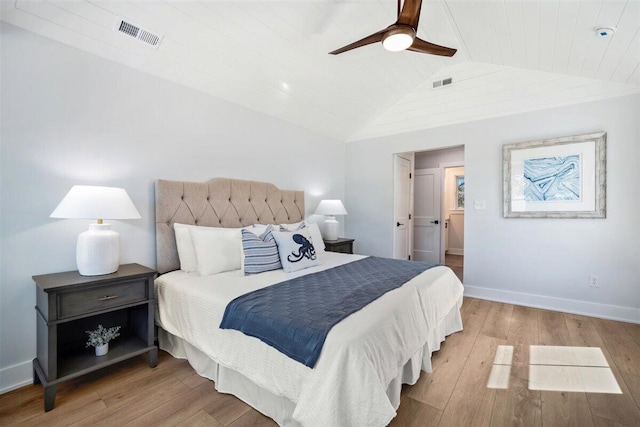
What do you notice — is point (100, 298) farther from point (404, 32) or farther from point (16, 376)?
point (404, 32)

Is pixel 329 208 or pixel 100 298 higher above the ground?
pixel 329 208

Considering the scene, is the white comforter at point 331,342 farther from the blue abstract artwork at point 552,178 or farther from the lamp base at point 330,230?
the blue abstract artwork at point 552,178

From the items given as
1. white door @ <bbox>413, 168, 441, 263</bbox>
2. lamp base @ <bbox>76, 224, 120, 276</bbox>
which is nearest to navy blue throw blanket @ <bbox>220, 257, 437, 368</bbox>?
lamp base @ <bbox>76, 224, 120, 276</bbox>

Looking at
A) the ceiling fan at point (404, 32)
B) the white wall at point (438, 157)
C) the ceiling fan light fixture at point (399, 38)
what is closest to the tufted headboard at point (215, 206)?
the ceiling fan at point (404, 32)

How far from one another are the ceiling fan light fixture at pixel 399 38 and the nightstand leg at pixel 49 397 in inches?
116

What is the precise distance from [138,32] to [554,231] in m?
4.43

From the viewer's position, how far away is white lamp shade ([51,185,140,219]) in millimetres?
1807

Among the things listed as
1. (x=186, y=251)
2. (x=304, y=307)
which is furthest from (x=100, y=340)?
(x=304, y=307)

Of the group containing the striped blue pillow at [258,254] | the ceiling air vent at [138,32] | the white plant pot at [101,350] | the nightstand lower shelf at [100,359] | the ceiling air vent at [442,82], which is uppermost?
the ceiling air vent at [442,82]

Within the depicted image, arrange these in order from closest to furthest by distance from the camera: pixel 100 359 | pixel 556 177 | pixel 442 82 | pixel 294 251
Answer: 1. pixel 100 359
2. pixel 294 251
3. pixel 556 177
4. pixel 442 82

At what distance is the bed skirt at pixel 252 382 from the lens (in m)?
1.56

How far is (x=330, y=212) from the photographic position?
4.05 metres

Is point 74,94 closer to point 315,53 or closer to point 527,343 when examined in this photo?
point 315,53

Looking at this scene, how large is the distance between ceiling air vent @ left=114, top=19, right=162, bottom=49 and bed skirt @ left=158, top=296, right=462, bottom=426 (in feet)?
7.47
